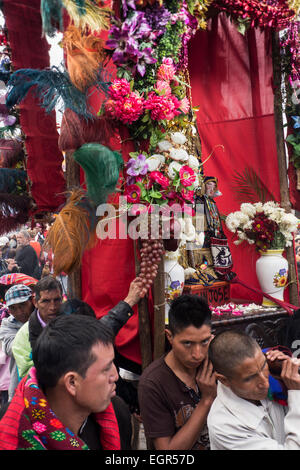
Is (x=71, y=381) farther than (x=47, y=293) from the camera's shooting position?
No

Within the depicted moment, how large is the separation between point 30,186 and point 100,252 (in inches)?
25.8

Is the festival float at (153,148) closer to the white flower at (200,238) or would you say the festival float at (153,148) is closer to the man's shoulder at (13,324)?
the white flower at (200,238)

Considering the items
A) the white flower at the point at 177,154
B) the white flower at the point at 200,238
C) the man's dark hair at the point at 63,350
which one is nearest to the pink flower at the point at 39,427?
the man's dark hair at the point at 63,350

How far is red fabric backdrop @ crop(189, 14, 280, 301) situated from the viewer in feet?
12.2

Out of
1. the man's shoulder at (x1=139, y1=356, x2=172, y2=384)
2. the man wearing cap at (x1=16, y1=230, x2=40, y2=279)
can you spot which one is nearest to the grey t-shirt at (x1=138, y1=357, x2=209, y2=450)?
the man's shoulder at (x1=139, y1=356, x2=172, y2=384)

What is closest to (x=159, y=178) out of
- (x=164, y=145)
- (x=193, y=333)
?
(x=164, y=145)

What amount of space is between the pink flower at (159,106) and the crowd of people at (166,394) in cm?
102

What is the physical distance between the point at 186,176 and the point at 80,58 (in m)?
0.86

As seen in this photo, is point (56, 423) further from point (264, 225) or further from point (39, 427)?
point (264, 225)

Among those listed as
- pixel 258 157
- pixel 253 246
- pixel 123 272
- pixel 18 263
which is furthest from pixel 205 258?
pixel 18 263

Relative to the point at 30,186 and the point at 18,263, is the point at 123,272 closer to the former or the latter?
the point at 30,186

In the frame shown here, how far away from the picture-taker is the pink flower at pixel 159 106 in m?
2.34

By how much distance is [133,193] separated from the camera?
2.42m

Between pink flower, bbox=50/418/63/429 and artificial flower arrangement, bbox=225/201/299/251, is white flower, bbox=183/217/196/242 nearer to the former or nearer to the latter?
artificial flower arrangement, bbox=225/201/299/251
